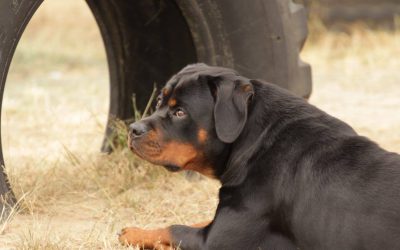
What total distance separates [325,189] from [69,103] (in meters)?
5.40

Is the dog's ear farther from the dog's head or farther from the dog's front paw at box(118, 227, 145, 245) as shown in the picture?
the dog's front paw at box(118, 227, 145, 245)

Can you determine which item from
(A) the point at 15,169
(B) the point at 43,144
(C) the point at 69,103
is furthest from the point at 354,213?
(C) the point at 69,103

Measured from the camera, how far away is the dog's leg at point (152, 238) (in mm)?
4070

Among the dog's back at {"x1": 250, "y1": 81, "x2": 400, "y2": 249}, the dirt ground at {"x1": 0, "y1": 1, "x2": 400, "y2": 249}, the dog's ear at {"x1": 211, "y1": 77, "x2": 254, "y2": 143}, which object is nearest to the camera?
the dog's back at {"x1": 250, "y1": 81, "x2": 400, "y2": 249}

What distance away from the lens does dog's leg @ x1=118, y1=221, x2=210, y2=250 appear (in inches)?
160

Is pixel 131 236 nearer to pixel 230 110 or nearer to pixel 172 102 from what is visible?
pixel 172 102

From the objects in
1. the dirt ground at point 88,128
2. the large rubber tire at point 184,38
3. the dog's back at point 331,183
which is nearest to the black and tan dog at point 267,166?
the dog's back at point 331,183

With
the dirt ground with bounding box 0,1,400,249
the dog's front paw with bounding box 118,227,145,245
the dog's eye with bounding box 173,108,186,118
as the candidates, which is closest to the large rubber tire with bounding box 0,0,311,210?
the dirt ground with bounding box 0,1,400,249

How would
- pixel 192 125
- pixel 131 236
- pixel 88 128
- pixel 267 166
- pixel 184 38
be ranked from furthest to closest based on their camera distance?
1. pixel 88 128
2. pixel 184 38
3. pixel 131 236
4. pixel 192 125
5. pixel 267 166

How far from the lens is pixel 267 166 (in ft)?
12.9

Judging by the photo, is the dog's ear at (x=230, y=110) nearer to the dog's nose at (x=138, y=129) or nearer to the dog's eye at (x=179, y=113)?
the dog's eye at (x=179, y=113)

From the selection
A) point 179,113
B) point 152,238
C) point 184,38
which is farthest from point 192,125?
point 184,38

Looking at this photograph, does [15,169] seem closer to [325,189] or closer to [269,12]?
[269,12]

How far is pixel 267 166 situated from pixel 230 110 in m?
0.30
